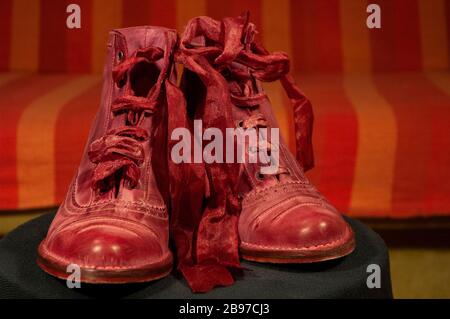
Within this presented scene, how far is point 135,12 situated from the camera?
5.01ft

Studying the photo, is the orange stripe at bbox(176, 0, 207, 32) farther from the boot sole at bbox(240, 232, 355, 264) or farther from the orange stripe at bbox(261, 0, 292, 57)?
the boot sole at bbox(240, 232, 355, 264)

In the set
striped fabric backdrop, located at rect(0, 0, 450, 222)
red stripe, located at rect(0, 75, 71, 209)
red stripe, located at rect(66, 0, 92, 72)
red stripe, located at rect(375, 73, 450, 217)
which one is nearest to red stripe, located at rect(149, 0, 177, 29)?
striped fabric backdrop, located at rect(0, 0, 450, 222)

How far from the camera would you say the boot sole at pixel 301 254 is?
61cm

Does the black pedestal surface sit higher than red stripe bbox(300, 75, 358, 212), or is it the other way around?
red stripe bbox(300, 75, 358, 212)

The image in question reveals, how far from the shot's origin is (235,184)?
0.66m

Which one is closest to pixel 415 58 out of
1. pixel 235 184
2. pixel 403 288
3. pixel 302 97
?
pixel 403 288

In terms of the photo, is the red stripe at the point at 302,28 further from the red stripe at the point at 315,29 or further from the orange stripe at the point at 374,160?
the orange stripe at the point at 374,160

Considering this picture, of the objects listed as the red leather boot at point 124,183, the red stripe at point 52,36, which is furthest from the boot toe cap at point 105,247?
the red stripe at point 52,36

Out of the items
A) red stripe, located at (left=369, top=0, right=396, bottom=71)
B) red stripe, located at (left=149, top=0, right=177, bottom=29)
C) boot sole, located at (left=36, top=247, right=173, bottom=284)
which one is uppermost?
Result: red stripe, located at (left=149, top=0, right=177, bottom=29)

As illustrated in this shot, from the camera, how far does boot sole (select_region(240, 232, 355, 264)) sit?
609mm

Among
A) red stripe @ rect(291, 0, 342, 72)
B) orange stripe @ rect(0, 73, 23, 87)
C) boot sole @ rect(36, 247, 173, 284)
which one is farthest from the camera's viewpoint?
red stripe @ rect(291, 0, 342, 72)

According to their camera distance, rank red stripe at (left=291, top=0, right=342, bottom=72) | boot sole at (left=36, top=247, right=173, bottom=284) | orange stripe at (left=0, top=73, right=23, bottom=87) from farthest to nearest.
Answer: red stripe at (left=291, top=0, right=342, bottom=72) → orange stripe at (left=0, top=73, right=23, bottom=87) → boot sole at (left=36, top=247, right=173, bottom=284)

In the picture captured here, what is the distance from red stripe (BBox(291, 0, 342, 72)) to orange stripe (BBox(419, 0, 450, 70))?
0.21 metres

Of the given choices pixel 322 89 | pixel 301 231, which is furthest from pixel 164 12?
pixel 301 231
